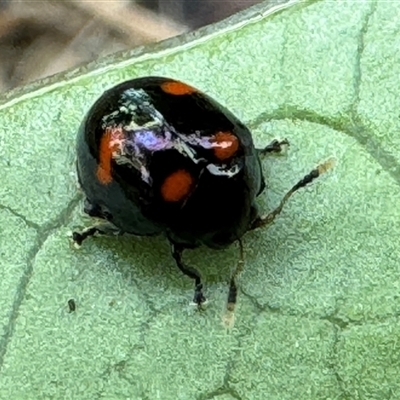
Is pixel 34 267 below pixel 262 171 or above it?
below

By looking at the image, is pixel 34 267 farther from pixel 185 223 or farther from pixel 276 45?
pixel 276 45

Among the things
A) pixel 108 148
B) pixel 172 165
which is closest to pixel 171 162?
pixel 172 165

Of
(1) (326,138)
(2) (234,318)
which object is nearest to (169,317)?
(2) (234,318)

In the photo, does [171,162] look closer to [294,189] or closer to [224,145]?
[224,145]

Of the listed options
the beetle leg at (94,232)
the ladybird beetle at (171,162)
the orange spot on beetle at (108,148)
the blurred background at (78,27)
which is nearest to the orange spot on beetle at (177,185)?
the ladybird beetle at (171,162)

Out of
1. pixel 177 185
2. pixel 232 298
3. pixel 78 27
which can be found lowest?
pixel 232 298

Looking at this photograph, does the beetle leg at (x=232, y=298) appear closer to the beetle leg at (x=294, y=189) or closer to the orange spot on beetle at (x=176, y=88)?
the beetle leg at (x=294, y=189)
